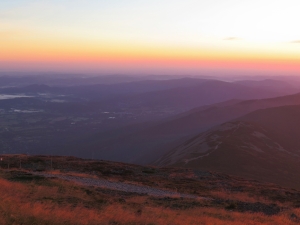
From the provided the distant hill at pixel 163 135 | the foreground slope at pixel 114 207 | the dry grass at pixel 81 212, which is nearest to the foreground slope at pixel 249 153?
the distant hill at pixel 163 135

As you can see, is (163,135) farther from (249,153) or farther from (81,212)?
(81,212)

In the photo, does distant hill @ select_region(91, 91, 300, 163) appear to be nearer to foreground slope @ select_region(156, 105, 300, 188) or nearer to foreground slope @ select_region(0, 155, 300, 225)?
foreground slope @ select_region(156, 105, 300, 188)

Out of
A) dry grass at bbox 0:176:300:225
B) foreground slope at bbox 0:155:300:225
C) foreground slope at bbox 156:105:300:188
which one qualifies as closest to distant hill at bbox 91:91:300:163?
foreground slope at bbox 156:105:300:188

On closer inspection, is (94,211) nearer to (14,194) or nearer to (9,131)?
(14,194)

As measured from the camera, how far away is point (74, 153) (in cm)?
13400

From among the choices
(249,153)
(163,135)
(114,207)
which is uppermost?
(114,207)

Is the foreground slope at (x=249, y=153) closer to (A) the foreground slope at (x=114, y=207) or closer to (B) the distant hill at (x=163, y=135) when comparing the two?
(B) the distant hill at (x=163, y=135)

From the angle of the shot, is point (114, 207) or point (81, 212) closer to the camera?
point (81, 212)

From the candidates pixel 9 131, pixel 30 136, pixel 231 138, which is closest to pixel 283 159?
pixel 231 138

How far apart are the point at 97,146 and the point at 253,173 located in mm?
96588

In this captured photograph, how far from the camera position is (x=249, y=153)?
71.7 metres

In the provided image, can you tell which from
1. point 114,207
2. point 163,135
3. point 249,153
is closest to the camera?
point 114,207

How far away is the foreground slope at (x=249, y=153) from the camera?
194 feet

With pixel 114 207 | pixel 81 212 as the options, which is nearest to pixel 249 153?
pixel 114 207
